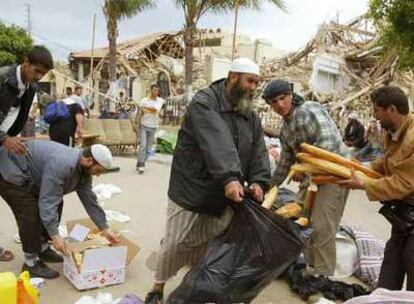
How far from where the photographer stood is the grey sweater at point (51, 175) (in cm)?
376

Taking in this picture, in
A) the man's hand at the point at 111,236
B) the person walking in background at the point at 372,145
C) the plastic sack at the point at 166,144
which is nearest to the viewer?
the man's hand at the point at 111,236

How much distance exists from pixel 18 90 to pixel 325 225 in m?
2.60

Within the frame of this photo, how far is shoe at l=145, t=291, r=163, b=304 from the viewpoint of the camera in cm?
360

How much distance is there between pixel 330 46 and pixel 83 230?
22.2 meters

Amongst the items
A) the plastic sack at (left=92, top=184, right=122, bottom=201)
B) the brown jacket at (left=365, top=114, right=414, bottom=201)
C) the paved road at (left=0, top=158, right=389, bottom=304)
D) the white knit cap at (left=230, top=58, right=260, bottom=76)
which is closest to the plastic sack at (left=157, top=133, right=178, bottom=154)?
the paved road at (left=0, top=158, right=389, bottom=304)

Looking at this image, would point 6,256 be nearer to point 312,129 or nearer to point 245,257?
point 245,257

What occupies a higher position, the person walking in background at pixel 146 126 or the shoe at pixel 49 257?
the person walking in background at pixel 146 126

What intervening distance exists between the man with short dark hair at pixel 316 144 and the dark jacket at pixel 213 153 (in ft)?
1.53

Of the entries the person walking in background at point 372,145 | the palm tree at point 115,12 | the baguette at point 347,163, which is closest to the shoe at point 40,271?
the baguette at point 347,163

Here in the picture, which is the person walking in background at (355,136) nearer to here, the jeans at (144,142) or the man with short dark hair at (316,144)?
the jeans at (144,142)

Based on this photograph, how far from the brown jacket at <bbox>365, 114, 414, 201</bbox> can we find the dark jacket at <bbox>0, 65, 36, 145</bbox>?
266 cm

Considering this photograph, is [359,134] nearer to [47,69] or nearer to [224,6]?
[224,6]

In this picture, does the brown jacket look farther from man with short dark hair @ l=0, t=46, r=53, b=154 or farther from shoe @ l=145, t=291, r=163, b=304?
man with short dark hair @ l=0, t=46, r=53, b=154

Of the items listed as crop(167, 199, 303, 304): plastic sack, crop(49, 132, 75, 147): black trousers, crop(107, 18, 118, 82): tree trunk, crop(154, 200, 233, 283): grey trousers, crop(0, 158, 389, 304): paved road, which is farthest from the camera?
crop(107, 18, 118, 82): tree trunk
